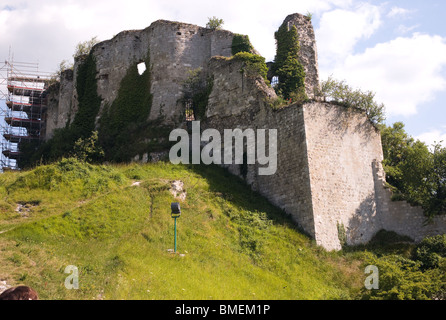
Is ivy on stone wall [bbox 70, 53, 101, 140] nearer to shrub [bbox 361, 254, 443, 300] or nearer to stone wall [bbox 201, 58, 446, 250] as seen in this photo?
stone wall [bbox 201, 58, 446, 250]

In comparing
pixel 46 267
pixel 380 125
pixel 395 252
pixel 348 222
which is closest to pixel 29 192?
pixel 46 267

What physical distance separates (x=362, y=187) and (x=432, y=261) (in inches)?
187

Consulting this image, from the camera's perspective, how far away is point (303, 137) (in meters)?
21.6

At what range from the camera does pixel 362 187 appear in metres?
22.2

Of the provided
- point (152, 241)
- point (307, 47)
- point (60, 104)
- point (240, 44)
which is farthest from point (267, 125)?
point (60, 104)

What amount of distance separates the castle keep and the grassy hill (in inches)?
49.7

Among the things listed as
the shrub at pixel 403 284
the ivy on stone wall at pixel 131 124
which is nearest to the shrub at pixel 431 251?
the shrub at pixel 403 284

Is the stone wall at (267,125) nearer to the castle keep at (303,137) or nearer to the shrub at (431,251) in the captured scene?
the castle keep at (303,137)

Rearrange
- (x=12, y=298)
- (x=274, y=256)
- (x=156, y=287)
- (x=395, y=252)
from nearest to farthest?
1. (x=12, y=298)
2. (x=156, y=287)
3. (x=274, y=256)
4. (x=395, y=252)

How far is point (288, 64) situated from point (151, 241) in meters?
14.3

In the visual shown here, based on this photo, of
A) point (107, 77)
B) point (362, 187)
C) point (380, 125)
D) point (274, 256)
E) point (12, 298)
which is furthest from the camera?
point (107, 77)

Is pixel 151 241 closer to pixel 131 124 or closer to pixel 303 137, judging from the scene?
pixel 303 137

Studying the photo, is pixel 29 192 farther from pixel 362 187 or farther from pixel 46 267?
pixel 362 187

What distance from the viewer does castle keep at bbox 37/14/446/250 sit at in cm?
2105
